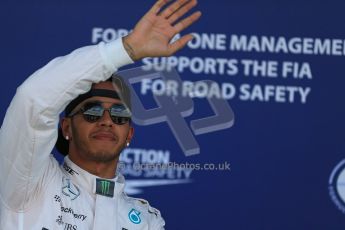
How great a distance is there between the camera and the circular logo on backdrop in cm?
318

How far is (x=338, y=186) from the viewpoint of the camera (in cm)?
318

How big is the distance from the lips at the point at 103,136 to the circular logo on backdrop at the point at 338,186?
1125 millimetres

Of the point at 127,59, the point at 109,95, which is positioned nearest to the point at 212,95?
the point at 109,95

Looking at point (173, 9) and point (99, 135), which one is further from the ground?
point (173, 9)

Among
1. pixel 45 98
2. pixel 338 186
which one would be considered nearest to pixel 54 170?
pixel 45 98

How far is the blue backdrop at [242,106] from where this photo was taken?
10.5 ft

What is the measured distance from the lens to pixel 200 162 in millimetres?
3230

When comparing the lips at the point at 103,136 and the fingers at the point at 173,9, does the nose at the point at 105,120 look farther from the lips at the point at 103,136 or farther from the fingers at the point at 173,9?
the fingers at the point at 173,9

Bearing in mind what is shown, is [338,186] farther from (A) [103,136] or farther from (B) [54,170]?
(B) [54,170]

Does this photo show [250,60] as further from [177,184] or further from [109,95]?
[109,95]

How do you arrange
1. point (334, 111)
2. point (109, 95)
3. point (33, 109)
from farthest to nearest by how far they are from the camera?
point (334, 111) < point (109, 95) < point (33, 109)

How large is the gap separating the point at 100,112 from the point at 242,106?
A: 37.9 inches

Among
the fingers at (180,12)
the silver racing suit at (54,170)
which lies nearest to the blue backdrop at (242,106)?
the silver racing suit at (54,170)

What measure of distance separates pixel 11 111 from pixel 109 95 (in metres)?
0.43
